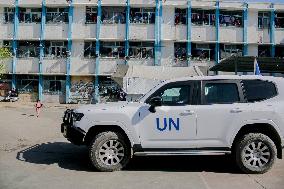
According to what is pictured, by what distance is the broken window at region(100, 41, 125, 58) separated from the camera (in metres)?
38.6

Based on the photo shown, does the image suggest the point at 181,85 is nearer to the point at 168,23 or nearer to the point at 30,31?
the point at 168,23

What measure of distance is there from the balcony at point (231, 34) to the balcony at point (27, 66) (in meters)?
17.7

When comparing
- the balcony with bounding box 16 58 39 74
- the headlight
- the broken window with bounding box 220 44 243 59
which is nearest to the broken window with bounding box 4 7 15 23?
the balcony with bounding box 16 58 39 74

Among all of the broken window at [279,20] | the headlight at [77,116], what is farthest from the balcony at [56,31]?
Answer: the headlight at [77,116]

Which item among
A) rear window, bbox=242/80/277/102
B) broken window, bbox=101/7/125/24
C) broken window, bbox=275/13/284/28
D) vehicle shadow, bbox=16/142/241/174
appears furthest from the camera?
broken window, bbox=275/13/284/28

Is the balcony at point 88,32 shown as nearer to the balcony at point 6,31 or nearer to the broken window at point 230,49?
the balcony at point 6,31

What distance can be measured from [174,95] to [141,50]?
3063cm

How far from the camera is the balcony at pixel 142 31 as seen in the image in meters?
37.9

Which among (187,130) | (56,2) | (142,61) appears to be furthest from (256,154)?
(56,2)

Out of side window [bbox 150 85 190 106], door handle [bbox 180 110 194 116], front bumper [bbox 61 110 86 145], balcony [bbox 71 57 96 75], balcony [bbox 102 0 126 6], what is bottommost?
front bumper [bbox 61 110 86 145]

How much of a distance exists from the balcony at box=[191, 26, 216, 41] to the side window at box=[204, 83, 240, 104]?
30699 mm

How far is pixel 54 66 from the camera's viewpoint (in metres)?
38.5

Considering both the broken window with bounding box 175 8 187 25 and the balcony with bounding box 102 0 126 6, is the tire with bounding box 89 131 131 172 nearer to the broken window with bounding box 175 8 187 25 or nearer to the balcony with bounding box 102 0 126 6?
the balcony with bounding box 102 0 126 6

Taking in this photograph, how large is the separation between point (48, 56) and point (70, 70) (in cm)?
262
